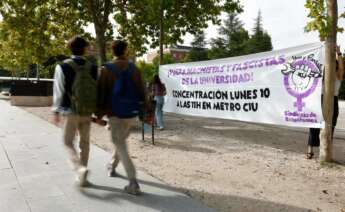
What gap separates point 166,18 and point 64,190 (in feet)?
35.0

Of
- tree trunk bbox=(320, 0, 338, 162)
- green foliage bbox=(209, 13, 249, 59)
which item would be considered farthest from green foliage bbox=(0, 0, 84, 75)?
green foliage bbox=(209, 13, 249, 59)

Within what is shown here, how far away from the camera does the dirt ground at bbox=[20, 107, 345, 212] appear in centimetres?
478

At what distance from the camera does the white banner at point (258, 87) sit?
7117 mm

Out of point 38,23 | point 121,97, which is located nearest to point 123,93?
point 121,97

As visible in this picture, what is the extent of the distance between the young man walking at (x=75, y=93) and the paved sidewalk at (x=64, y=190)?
0.36 m

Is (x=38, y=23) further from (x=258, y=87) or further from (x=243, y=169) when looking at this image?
(x=243, y=169)

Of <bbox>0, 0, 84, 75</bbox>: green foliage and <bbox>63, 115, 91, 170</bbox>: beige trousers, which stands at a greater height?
<bbox>0, 0, 84, 75</bbox>: green foliage

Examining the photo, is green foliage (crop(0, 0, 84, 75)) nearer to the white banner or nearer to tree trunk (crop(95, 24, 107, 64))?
tree trunk (crop(95, 24, 107, 64))

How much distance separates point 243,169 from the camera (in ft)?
21.0

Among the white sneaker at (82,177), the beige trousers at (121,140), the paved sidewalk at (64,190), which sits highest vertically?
the beige trousers at (121,140)

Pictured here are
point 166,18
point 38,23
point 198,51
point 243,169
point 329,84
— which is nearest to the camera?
point 243,169

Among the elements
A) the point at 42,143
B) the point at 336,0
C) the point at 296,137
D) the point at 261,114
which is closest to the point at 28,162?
the point at 42,143

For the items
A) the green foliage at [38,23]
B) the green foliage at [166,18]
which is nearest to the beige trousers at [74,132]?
the green foliage at [166,18]

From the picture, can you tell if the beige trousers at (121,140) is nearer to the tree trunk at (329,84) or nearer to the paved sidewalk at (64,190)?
the paved sidewalk at (64,190)
